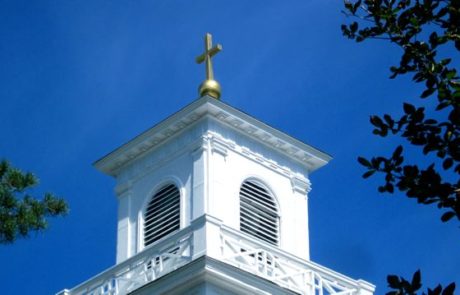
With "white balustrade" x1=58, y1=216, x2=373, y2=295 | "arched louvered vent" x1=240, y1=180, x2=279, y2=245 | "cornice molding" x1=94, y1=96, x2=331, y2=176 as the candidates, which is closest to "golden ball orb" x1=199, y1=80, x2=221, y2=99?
"cornice molding" x1=94, y1=96, x2=331, y2=176

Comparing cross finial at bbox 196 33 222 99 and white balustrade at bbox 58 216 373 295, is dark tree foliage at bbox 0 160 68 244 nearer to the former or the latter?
white balustrade at bbox 58 216 373 295

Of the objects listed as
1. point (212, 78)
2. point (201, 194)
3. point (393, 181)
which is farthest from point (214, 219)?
point (393, 181)

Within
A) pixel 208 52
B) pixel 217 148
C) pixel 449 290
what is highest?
pixel 208 52

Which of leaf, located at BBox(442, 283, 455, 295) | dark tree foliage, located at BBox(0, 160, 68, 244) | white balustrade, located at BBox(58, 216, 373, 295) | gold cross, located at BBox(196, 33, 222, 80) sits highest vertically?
gold cross, located at BBox(196, 33, 222, 80)

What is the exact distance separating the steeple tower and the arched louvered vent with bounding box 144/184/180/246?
25 mm

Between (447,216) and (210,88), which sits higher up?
(210,88)

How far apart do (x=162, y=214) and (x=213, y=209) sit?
63.2 inches

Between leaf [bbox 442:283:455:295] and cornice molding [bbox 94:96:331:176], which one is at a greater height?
cornice molding [bbox 94:96:331:176]

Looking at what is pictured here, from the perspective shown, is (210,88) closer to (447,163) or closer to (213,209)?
(213,209)

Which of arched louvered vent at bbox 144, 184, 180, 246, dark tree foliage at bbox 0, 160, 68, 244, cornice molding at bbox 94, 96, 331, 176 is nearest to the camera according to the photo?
dark tree foliage at bbox 0, 160, 68, 244

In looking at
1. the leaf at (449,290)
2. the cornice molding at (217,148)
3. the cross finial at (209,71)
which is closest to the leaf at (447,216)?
the leaf at (449,290)

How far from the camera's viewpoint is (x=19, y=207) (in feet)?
65.6

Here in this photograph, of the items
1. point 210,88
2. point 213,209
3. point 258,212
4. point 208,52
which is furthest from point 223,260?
point 208,52

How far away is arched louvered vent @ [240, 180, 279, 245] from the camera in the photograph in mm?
28203
